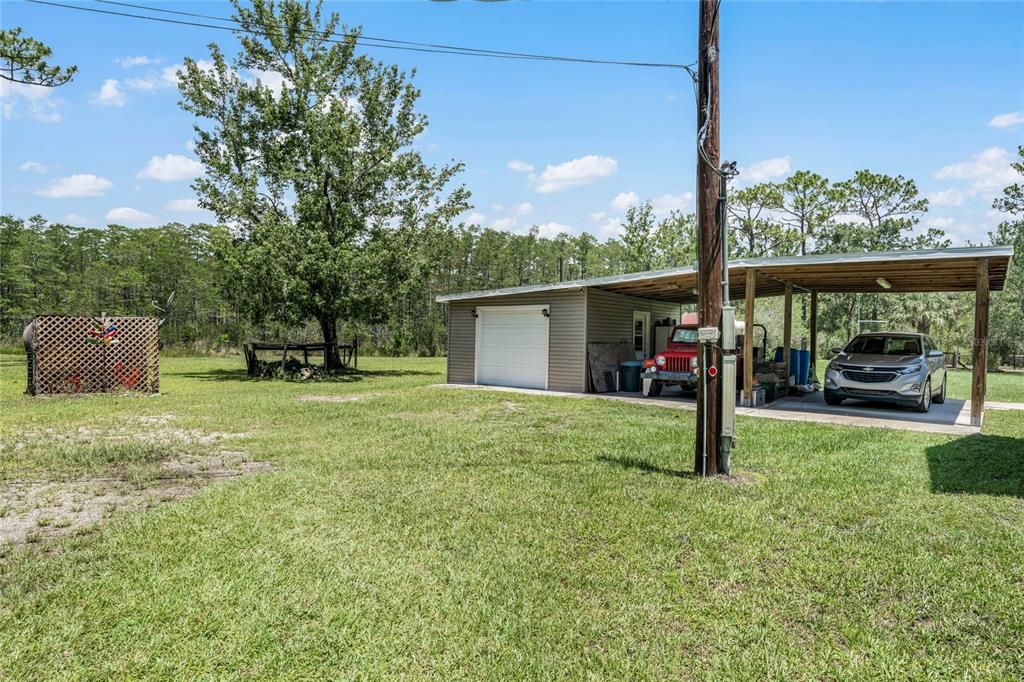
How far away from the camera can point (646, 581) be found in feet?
10.3

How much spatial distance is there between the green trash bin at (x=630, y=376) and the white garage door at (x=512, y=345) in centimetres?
181

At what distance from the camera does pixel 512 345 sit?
1482cm

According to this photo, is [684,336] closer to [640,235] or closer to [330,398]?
[330,398]

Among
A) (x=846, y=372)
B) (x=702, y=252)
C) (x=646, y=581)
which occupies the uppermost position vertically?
(x=702, y=252)

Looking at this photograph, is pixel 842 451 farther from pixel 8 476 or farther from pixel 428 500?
pixel 8 476

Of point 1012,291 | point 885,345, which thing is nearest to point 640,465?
point 885,345

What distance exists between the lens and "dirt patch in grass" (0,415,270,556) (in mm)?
4121

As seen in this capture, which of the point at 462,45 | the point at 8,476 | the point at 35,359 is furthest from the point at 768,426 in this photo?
the point at 35,359

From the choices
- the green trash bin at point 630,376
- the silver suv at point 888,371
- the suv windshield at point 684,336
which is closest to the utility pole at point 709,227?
the silver suv at point 888,371

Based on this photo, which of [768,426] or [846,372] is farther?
[846,372]

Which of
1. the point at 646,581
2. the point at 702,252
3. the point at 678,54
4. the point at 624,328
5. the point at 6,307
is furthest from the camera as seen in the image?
the point at 6,307

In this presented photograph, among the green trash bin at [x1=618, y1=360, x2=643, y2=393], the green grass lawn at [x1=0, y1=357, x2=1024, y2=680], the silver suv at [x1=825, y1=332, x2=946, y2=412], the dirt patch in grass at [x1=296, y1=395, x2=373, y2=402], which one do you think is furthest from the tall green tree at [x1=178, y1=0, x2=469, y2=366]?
the silver suv at [x1=825, y1=332, x2=946, y2=412]

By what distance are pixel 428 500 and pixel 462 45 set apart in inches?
282

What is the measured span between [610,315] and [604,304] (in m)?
0.43
